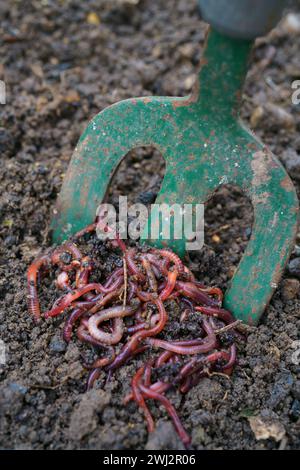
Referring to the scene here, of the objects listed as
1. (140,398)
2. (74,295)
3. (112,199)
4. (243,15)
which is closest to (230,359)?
(140,398)

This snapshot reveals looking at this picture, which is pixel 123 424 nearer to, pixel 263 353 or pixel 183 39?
pixel 263 353

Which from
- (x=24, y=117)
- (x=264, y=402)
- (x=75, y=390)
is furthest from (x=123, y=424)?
(x=24, y=117)

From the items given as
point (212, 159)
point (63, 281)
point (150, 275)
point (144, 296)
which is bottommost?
point (63, 281)

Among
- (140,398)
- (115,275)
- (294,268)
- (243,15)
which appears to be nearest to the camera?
(243,15)

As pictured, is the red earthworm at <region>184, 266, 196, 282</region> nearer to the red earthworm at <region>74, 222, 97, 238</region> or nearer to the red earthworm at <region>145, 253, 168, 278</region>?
the red earthworm at <region>145, 253, 168, 278</region>

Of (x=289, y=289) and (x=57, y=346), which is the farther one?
(x=289, y=289)

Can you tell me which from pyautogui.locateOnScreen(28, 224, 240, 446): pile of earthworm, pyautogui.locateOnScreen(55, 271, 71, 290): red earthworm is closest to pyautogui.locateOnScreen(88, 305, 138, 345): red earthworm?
pyautogui.locateOnScreen(28, 224, 240, 446): pile of earthworm

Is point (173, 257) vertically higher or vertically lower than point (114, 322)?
higher

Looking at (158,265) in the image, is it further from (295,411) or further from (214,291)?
(295,411)
